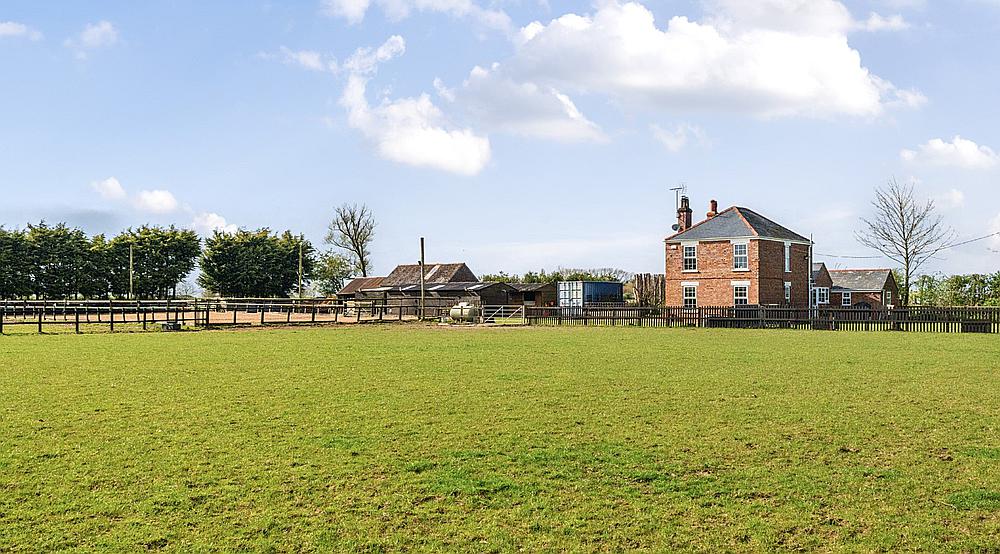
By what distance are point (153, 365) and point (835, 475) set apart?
14.1 metres

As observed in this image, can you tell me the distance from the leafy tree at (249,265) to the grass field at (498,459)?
62.8 metres

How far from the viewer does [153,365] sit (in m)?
17.3

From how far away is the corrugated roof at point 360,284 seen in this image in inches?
3182

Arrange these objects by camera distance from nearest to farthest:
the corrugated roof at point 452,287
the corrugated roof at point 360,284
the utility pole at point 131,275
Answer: the corrugated roof at point 452,287
the utility pole at point 131,275
the corrugated roof at point 360,284

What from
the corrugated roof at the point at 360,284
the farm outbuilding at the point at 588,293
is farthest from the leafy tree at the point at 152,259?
the farm outbuilding at the point at 588,293

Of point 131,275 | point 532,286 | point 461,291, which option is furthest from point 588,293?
point 131,275

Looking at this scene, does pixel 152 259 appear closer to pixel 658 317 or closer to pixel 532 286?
pixel 532 286

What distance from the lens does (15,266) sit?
6662cm

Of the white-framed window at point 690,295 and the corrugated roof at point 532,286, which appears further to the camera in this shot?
the corrugated roof at point 532,286

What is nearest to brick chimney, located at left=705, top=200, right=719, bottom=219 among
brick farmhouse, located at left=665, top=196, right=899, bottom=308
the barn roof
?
brick farmhouse, located at left=665, top=196, right=899, bottom=308

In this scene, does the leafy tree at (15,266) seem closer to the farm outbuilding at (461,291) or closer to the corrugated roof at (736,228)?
the farm outbuilding at (461,291)

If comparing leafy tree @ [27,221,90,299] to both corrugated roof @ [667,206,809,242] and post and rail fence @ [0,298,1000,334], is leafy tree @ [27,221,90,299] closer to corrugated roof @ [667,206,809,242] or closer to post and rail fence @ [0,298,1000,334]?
post and rail fence @ [0,298,1000,334]

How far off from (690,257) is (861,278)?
2346cm

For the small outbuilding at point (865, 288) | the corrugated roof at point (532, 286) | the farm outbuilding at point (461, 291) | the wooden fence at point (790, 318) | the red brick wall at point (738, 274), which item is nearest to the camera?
the wooden fence at point (790, 318)
